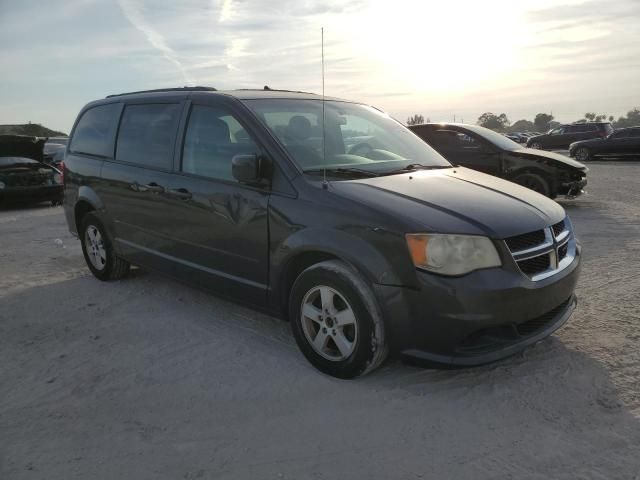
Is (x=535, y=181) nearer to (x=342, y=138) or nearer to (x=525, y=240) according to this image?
(x=342, y=138)

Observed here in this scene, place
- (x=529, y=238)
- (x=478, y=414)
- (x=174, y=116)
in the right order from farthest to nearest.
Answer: (x=174, y=116), (x=529, y=238), (x=478, y=414)

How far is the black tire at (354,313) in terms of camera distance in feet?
10.1

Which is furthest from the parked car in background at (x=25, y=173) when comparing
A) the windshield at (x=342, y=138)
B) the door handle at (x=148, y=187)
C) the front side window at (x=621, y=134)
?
the front side window at (x=621, y=134)

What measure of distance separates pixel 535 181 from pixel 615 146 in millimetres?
14792

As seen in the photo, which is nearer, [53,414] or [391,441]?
[391,441]

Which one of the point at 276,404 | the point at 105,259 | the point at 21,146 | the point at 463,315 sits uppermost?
the point at 21,146

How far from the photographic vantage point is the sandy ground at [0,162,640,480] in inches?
100

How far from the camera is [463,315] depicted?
9.49 feet

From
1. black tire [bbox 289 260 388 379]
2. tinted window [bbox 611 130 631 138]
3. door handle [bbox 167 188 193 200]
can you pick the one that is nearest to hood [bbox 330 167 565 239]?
black tire [bbox 289 260 388 379]

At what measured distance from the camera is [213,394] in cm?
325

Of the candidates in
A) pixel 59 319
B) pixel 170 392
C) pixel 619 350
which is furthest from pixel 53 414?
pixel 619 350

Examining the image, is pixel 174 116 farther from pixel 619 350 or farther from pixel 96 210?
pixel 619 350

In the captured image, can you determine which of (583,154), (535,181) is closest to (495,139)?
(535,181)

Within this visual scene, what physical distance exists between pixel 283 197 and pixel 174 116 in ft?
5.00
